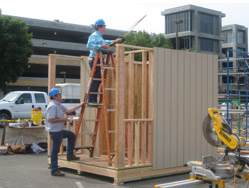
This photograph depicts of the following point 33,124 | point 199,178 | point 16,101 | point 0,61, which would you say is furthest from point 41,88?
point 199,178

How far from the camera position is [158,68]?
7254mm

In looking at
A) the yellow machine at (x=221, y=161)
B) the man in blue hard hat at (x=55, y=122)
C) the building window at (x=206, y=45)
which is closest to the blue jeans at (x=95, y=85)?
the man in blue hard hat at (x=55, y=122)

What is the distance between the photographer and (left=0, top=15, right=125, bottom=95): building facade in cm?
4509

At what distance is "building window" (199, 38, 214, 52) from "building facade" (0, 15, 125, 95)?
13.6 m

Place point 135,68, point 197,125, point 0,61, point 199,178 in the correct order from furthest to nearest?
point 0,61, point 135,68, point 197,125, point 199,178

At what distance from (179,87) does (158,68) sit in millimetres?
708

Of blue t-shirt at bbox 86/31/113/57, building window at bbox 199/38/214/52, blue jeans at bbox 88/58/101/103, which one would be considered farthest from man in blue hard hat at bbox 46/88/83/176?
building window at bbox 199/38/214/52

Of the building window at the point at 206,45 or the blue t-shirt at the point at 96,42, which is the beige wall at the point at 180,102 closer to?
the blue t-shirt at the point at 96,42

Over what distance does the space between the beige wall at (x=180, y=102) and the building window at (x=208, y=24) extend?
5149 cm

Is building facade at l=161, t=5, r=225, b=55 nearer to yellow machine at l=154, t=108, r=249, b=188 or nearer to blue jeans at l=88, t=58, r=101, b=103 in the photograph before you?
blue jeans at l=88, t=58, r=101, b=103

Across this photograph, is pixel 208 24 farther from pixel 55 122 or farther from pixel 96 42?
pixel 55 122

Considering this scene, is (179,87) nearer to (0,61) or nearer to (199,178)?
(199,178)

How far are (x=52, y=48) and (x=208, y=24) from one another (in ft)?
84.2

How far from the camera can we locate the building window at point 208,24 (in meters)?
57.8
